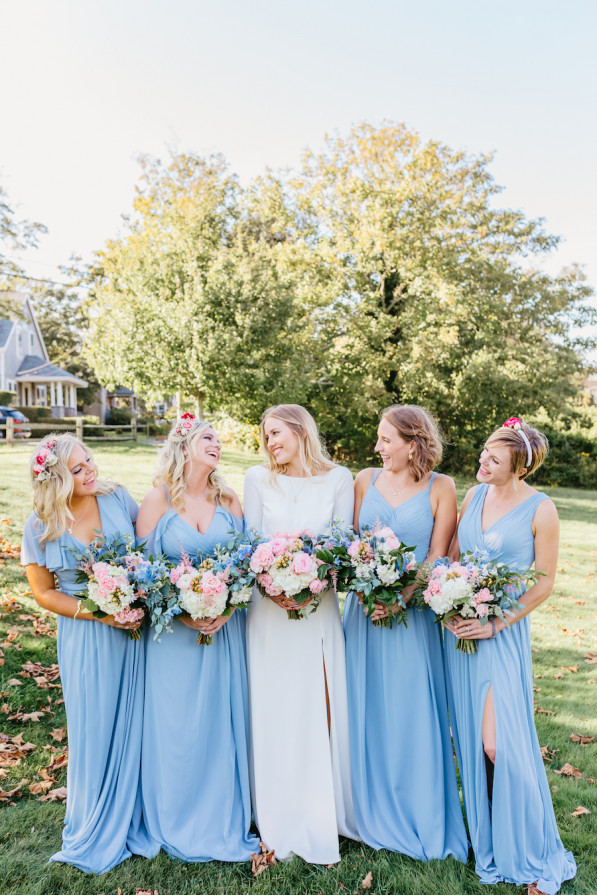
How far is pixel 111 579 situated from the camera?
3.55 m

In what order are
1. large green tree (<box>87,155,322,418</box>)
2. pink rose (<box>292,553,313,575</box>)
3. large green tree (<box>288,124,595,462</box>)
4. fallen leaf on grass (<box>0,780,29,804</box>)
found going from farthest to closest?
1. large green tree (<box>288,124,595,462</box>)
2. large green tree (<box>87,155,322,418</box>)
3. fallen leaf on grass (<box>0,780,29,804</box>)
4. pink rose (<box>292,553,313,575</box>)

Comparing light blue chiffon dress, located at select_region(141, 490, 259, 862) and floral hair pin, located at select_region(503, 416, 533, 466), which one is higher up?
floral hair pin, located at select_region(503, 416, 533, 466)

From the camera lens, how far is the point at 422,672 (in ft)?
13.2

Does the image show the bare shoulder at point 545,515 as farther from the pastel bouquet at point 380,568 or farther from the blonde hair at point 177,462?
the blonde hair at point 177,462

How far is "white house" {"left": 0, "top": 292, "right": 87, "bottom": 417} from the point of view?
43406 millimetres

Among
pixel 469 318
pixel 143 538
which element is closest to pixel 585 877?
pixel 143 538

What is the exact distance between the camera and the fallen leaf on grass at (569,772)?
5.10 metres

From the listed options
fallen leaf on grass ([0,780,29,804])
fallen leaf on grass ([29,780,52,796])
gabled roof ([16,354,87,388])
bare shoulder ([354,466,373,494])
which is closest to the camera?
bare shoulder ([354,466,373,494])

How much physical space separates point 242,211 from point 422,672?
24118 millimetres

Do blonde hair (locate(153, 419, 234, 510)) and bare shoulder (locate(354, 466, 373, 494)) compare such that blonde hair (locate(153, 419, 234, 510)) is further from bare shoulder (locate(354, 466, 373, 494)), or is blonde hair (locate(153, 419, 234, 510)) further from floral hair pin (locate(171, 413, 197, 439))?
bare shoulder (locate(354, 466, 373, 494))

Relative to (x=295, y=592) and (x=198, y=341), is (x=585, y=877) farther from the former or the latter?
(x=198, y=341)

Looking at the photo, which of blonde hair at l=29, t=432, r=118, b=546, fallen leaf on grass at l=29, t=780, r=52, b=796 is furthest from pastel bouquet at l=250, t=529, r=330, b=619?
fallen leaf on grass at l=29, t=780, r=52, b=796

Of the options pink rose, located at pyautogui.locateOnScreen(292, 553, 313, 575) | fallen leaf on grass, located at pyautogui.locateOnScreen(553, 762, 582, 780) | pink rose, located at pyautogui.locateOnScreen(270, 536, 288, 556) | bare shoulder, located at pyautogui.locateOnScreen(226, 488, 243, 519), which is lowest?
fallen leaf on grass, located at pyautogui.locateOnScreen(553, 762, 582, 780)

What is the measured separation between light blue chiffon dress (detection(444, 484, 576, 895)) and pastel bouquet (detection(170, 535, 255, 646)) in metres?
1.36
